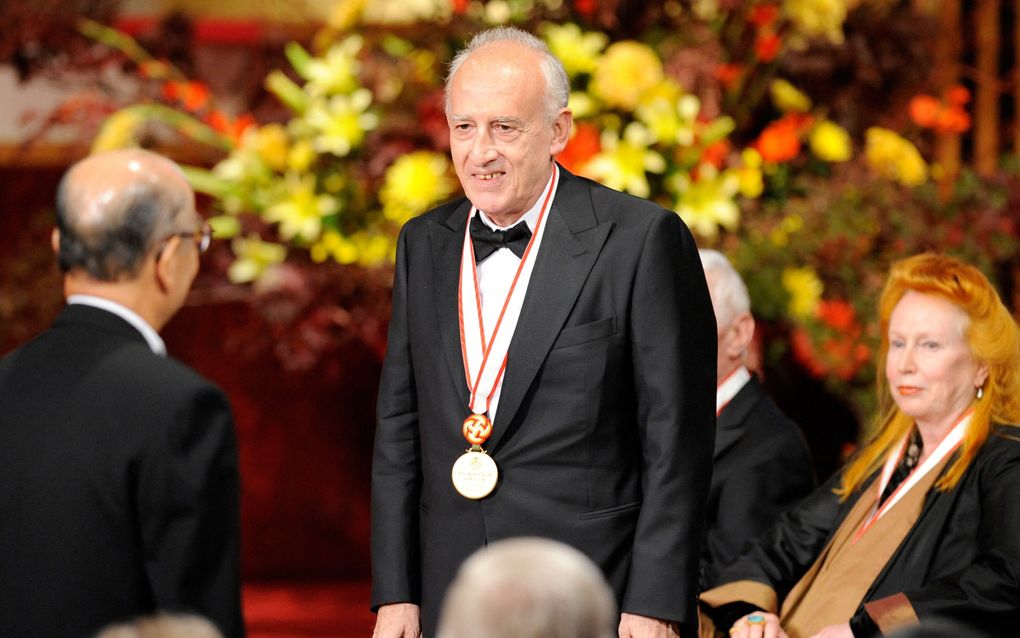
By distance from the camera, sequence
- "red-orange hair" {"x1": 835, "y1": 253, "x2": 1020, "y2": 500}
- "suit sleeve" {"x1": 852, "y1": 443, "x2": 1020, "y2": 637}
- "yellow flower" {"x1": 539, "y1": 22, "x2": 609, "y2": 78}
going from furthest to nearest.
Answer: "yellow flower" {"x1": 539, "y1": 22, "x2": 609, "y2": 78} → "red-orange hair" {"x1": 835, "y1": 253, "x2": 1020, "y2": 500} → "suit sleeve" {"x1": 852, "y1": 443, "x2": 1020, "y2": 637}

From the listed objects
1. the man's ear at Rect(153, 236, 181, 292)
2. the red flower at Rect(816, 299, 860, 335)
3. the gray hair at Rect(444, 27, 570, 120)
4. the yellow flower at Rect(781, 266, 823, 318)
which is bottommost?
the red flower at Rect(816, 299, 860, 335)

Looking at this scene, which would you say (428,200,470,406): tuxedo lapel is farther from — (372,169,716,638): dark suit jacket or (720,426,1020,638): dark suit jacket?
(720,426,1020,638): dark suit jacket

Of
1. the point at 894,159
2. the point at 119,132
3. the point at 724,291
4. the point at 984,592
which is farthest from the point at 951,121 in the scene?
the point at 119,132

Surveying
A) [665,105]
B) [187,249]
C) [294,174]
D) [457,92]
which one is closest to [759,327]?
[665,105]

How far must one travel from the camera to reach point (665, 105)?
3.98 metres

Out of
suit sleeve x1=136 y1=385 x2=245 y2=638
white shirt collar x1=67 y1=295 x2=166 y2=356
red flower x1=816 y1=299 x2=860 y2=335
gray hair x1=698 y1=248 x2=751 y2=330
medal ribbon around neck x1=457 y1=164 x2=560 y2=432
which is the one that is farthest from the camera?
red flower x1=816 y1=299 x2=860 y2=335

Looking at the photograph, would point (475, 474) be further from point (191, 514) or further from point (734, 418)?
point (734, 418)

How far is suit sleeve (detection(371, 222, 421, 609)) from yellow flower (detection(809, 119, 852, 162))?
223cm

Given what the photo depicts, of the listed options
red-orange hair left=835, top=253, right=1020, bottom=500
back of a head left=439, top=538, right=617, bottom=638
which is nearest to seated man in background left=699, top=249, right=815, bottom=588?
red-orange hair left=835, top=253, right=1020, bottom=500

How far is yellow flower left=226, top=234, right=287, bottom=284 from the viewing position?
4215 mm

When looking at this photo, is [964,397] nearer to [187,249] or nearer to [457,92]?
[457,92]

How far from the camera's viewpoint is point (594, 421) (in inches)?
90.0

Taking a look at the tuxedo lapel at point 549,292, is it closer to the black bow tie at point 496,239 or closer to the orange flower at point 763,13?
the black bow tie at point 496,239

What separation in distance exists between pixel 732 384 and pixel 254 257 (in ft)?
5.47
